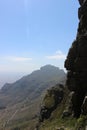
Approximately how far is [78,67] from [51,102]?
32444 mm

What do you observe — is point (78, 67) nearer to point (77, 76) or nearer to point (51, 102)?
point (77, 76)

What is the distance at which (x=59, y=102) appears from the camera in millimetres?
108000

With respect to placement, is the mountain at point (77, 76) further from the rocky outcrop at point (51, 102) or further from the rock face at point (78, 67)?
the rocky outcrop at point (51, 102)

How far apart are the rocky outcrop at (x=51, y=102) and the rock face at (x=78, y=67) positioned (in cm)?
2422

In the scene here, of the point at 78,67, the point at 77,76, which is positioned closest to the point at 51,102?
the point at 77,76

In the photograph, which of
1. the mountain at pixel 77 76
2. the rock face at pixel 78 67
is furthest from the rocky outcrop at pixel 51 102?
the rock face at pixel 78 67

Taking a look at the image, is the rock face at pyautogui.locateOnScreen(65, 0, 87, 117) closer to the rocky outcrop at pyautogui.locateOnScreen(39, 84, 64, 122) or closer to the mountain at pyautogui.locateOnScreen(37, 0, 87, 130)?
the mountain at pyautogui.locateOnScreen(37, 0, 87, 130)

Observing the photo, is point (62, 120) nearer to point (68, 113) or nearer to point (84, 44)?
point (68, 113)

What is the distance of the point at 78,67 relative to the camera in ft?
269

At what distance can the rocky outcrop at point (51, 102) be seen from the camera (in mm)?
107375

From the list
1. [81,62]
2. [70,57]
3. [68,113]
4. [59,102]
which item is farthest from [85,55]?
[59,102]

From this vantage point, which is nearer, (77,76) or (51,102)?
(77,76)

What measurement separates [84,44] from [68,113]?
19249 mm

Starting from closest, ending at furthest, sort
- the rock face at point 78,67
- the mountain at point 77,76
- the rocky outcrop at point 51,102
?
the mountain at point 77,76
the rock face at point 78,67
the rocky outcrop at point 51,102
